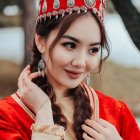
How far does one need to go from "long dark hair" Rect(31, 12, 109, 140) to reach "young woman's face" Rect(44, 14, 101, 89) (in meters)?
0.02

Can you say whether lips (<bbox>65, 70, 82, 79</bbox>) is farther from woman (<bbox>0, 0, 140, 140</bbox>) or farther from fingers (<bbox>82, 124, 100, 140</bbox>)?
fingers (<bbox>82, 124, 100, 140</bbox>)

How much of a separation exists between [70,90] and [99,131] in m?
0.28

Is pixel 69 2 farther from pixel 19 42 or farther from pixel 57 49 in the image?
pixel 19 42

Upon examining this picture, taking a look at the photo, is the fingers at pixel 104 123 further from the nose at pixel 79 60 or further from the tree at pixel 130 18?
the tree at pixel 130 18

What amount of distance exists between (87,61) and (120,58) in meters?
10.4

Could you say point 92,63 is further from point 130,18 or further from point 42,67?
point 130,18

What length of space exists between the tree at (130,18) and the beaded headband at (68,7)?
523 mm

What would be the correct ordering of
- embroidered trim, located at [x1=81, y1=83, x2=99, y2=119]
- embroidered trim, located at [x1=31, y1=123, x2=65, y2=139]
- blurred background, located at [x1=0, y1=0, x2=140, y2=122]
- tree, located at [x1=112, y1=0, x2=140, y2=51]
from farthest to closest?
1. blurred background, located at [x1=0, y1=0, x2=140, y2=122]
2. tree, located at [x1=112, y1=0, x2=140, y2=51]
3. embroidered trim, located at [x1=81, y1=83, x2=99, y2=119]
4. embroidered trim, located at [x1=31, y1=123, x2=65, y2=139]

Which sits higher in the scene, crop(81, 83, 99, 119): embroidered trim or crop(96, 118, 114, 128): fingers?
crop(81, 83, 99, 119): embroidered trim

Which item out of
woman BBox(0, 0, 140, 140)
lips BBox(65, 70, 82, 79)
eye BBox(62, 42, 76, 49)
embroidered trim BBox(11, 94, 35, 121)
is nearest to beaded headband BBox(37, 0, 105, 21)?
woman BBox(0, 0, 140, 140)

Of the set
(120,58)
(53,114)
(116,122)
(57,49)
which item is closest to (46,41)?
(57,49)

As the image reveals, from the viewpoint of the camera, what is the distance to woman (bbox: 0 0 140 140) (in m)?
2.07

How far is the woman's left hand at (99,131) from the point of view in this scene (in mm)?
2102

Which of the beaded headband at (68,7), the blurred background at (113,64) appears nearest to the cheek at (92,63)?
the beaded headband at (68,7)
